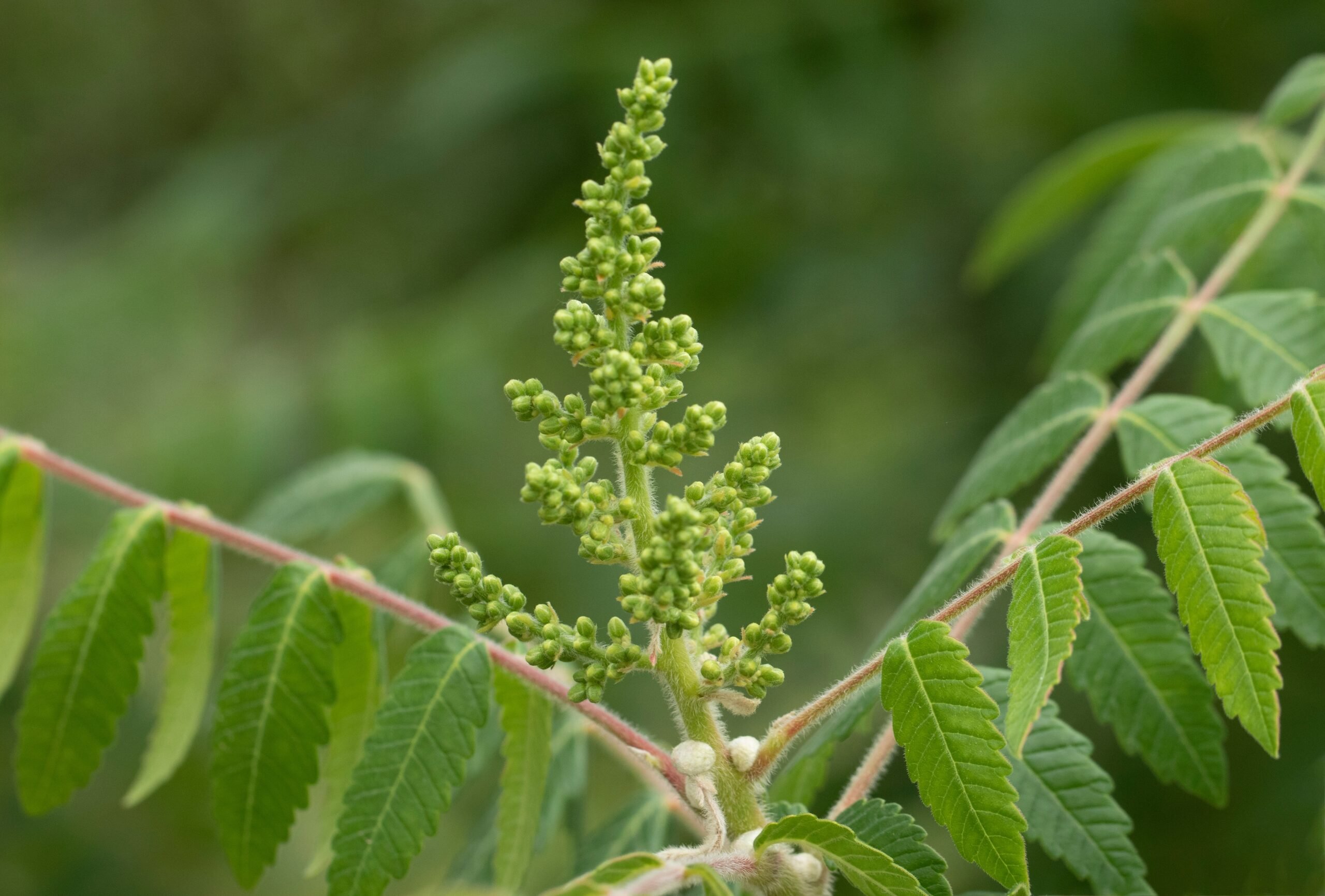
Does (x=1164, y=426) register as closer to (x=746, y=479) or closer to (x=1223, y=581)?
(x=1223, y=581)

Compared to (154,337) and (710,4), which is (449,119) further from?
(154,337)

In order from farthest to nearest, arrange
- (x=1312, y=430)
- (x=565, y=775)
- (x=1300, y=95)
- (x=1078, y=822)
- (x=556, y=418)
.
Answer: (x=1300, y=95) → (x=565, y=775) → (x=1078, y=822) → (x=556, y=418) → (x=1312, y=430)

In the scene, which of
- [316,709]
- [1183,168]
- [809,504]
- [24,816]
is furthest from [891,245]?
[24,816]

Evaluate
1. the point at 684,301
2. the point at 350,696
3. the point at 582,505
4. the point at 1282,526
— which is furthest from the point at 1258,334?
the point at 684,301

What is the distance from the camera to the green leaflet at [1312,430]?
5.43 ft

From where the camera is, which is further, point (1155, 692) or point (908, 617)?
point (908, 617)

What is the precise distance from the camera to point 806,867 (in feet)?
5.74

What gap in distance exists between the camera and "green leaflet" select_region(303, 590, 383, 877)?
222cm

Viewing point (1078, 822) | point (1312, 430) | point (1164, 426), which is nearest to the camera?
point (1312, 430)

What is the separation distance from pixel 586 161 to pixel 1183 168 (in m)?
3.28

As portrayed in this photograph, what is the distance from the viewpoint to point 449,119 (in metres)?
6.26

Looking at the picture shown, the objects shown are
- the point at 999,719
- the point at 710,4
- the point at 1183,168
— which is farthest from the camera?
the point at 710,4

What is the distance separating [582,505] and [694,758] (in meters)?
0.43

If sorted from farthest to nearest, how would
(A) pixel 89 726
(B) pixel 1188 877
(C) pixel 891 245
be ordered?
1. (C) pixel 891 245
2. (B) pixel 1188 877
3. (A) pixel 89 726
